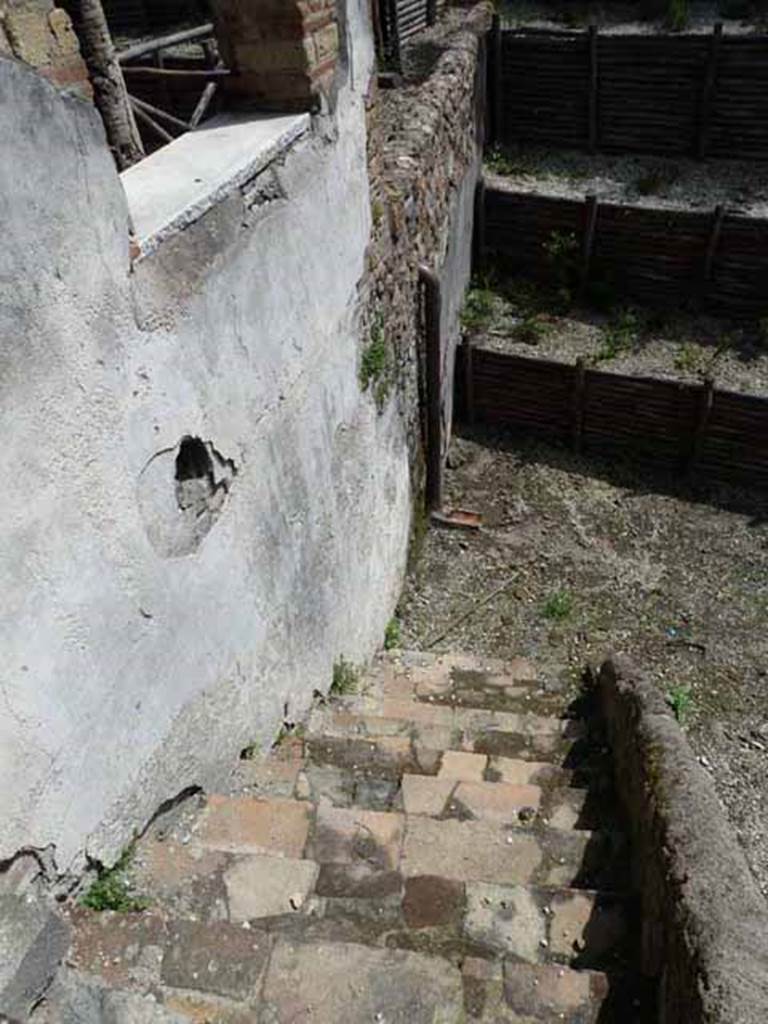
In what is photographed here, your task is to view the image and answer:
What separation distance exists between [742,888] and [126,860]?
199 centimetres

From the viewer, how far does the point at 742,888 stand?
2697 mm

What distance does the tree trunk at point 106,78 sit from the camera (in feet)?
13.0

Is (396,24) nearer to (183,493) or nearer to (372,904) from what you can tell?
(183,493)

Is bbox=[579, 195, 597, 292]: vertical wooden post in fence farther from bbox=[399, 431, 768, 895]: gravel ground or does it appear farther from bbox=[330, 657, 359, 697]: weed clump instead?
bbox=[330, 657, 359, 697]: weed clump

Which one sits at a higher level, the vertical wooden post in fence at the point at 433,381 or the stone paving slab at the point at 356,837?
the stone paving slab at the point at 356,837

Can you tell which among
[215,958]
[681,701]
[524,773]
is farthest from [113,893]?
[681,701]

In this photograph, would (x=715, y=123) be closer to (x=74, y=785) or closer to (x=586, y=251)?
(x=586, y=251)

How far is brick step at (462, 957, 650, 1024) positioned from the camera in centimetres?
251

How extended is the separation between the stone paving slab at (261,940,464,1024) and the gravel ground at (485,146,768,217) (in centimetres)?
868

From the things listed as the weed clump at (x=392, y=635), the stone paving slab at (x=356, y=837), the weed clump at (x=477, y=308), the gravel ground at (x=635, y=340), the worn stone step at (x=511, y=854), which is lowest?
the weed clump at (x=392, y=635)

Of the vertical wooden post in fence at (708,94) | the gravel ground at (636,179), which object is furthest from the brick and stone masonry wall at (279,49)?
the vertical wooden post in fence at (708,94)

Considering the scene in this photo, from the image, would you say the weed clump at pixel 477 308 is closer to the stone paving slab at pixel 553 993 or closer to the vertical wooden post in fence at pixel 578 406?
the vertical wooden post in fence at pixel 578 406

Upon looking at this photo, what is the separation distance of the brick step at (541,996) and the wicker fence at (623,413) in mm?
6147

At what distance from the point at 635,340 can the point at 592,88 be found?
3.54 meters
